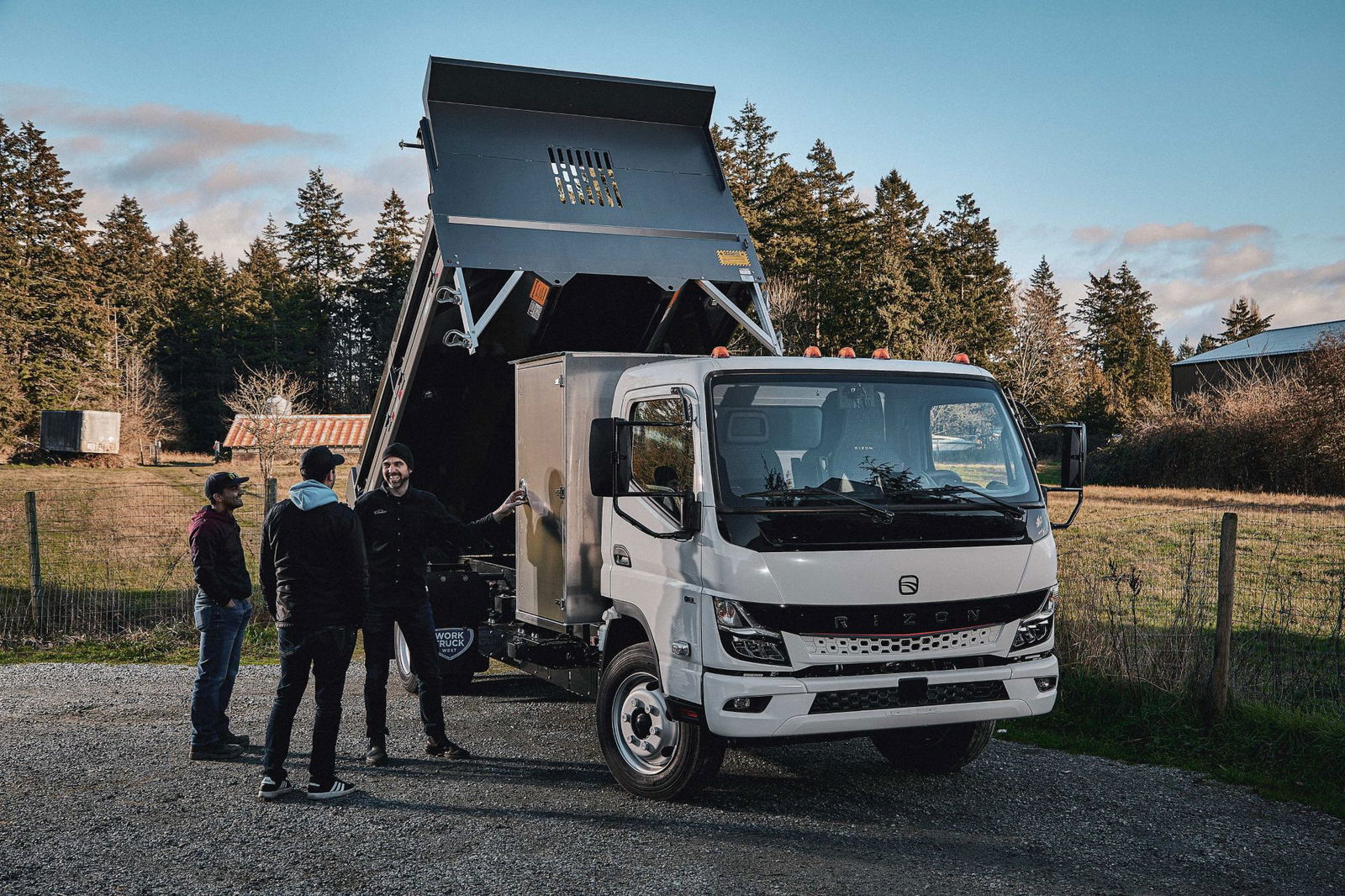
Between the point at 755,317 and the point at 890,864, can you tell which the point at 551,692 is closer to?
the point at 755,317

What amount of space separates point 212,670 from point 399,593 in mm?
1414

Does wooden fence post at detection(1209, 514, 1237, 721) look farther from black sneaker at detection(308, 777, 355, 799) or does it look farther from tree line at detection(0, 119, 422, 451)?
tree line at detection(0, 119, 422, 451)

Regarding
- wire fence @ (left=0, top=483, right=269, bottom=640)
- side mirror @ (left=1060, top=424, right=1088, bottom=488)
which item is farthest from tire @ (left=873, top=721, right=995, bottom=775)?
wire fence @ (left=0, top=483, right=269, bottom=640)

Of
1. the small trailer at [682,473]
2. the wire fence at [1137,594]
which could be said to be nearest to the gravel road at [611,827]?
the small trailer at [682,473]

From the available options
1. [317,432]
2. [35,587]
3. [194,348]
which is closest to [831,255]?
[317,432]

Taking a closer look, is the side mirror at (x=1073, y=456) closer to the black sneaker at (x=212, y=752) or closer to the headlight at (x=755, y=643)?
the headlight at (x=755, y=643)

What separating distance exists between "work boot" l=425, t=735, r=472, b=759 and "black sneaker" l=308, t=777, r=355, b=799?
96cm

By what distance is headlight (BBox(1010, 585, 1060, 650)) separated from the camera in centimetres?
605

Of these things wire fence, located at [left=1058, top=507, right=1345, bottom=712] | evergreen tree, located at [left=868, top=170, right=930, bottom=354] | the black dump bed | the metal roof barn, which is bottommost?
wire fence, located at [left=1058, top=507, right=1345, bottom=712]

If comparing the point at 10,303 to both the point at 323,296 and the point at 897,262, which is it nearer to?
the point at 323,296

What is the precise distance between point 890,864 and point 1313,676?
165 inches

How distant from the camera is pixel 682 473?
5.99 meters

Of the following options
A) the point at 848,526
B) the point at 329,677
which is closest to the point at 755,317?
the point at 848,526

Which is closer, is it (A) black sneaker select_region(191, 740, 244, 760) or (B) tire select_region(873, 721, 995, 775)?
(B) tire select_region(873, 721, 995, 775)
